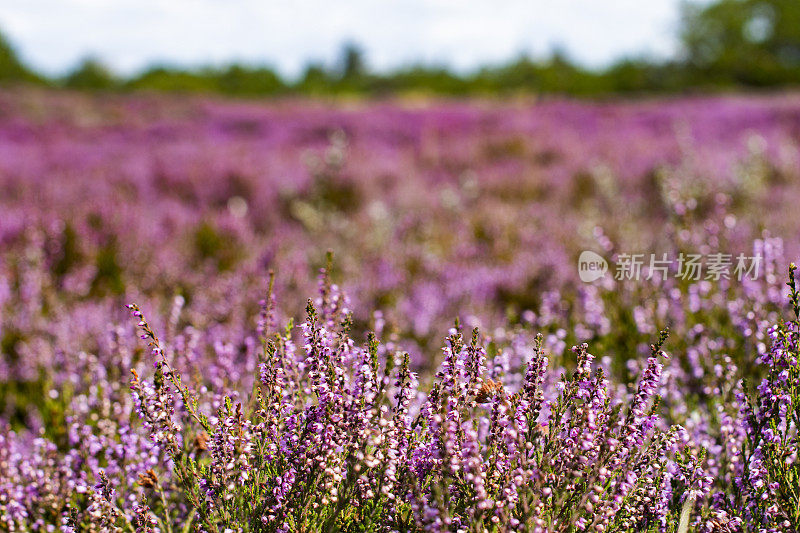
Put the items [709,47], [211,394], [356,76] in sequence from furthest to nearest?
[356,76]
[709,47]
[211,394]

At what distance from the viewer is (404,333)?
390 centimetres

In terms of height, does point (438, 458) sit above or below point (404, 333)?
above

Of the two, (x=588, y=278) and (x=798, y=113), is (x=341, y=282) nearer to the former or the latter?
(x=588, y=278)

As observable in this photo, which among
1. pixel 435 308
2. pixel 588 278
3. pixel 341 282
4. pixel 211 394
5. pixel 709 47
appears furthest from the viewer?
pixel 709 47

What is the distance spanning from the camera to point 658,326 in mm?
2994

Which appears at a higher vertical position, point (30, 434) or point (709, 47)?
point (709, 47)

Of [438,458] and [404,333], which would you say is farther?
[404,333]

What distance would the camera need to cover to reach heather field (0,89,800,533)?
1.48 meters

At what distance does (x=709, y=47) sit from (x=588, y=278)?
157 ft

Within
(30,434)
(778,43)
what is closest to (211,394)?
(30,434)

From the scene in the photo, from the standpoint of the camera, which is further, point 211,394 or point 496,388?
point 211,394

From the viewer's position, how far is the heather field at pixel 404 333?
1476 millimetres

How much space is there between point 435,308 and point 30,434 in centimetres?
224

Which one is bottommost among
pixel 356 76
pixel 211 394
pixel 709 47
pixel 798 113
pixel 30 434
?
pixel 30 434
